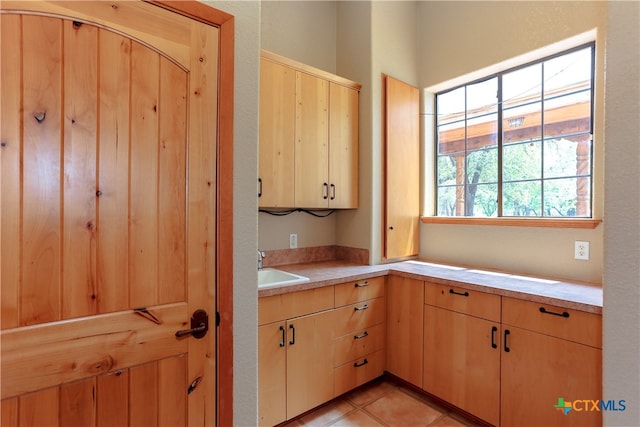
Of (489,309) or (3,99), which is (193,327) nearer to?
(3,99)

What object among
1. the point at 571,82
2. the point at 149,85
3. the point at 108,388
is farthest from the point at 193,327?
the point at 571,82

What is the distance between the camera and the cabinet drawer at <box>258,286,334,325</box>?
6.02 feet

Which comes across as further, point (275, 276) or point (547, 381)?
point (275, 276)

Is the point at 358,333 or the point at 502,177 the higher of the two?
the point at 502,177

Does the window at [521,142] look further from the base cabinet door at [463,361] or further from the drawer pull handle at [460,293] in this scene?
the base cabinet door at [463,361]

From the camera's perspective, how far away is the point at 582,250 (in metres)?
2.02

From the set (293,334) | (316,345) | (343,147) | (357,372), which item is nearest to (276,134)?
(343,147)

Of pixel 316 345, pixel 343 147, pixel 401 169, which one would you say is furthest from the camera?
pixel 401 169

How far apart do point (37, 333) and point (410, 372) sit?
218 centimetres

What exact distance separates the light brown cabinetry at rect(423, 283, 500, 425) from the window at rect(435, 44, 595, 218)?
90 cm

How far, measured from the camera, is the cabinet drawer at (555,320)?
1.52m

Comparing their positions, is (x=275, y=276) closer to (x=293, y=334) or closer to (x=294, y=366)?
(x=293, y=334)

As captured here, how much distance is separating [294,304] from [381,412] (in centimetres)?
95

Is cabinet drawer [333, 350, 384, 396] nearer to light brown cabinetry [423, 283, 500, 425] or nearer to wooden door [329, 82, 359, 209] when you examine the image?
light brown cabinetry [423, 283, 500, 425]
